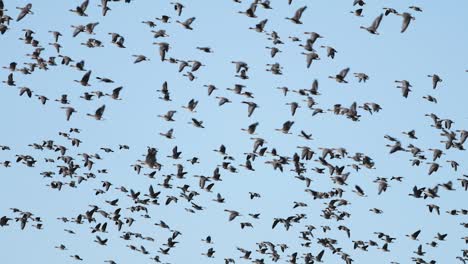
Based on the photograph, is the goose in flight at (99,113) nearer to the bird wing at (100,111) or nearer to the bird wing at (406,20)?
the bird wing at (100,111)

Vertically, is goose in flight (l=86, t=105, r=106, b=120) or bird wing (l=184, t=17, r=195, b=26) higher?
bird wing (l=184, t=17, r=195, b=26)

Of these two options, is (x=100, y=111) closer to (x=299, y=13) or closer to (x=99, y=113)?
(x=99, y=113)

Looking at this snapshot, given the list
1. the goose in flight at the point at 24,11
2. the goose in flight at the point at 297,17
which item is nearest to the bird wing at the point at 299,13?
the goose in flight at the point at 297,17

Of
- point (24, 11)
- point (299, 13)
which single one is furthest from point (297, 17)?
point (24, 11)

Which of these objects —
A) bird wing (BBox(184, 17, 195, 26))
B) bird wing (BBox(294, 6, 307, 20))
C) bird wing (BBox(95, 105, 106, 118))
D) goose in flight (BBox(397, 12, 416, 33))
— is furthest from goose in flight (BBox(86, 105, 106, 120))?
goose in flight (BBox(397, 12, 416, 33))

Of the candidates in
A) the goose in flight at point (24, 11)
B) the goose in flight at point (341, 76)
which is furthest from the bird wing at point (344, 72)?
the goose in flight at point (24, 11)

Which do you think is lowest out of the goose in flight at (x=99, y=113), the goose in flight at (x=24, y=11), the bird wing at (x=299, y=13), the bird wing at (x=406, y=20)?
the goose in flight at (x=99, y=113)

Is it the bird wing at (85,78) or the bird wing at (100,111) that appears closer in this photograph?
the bird wing at (85,78)

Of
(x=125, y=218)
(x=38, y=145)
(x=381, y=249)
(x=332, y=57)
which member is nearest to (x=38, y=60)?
(x=38, y=145)

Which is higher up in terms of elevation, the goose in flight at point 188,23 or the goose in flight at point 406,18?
the goose in flight at point 406,18

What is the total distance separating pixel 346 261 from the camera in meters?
75.6

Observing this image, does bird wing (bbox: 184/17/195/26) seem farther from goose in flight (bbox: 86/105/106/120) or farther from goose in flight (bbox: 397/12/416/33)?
goose in flight (bbox: 397/12/416/33)

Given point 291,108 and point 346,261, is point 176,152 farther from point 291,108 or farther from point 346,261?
point 346,261

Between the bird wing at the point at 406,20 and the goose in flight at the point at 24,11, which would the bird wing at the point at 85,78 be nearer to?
the goose in flight at the point at 24,11
